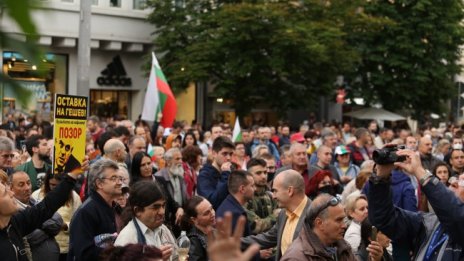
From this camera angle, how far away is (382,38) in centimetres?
3841

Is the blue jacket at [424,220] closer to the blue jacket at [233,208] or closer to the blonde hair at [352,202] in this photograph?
the blonde hair at [352,202]

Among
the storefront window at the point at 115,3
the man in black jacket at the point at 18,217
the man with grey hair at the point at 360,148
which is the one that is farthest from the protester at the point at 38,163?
the storefront window at the point at 115,3

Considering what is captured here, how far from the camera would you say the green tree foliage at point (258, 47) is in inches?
1209

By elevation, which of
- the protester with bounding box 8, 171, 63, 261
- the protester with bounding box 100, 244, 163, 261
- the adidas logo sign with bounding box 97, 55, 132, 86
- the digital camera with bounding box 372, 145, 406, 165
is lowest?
the protester with bounding box 8, 171, 63, 261

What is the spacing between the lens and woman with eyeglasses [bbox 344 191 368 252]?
7.35 m

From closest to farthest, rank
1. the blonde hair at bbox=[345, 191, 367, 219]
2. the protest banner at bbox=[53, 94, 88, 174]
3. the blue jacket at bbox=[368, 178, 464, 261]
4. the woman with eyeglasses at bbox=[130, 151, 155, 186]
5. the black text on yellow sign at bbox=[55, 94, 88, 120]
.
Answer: the blue jacket at bbox=[368, 178, 464, 261], the protest banner at bbox=[53, 94, 88, 174], the blonde hair at bbox=[345, 191, 367, 219], the black text on yellow sign at bbox=[55, 94, 88, 120], the woman with eyeglasses at bbox=[130, 151, 155, 186]

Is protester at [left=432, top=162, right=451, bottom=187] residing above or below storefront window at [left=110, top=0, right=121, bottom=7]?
below

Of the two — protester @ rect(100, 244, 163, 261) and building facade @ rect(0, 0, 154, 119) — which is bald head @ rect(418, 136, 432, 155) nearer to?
protester @ rect(100, 244, 163, 261)

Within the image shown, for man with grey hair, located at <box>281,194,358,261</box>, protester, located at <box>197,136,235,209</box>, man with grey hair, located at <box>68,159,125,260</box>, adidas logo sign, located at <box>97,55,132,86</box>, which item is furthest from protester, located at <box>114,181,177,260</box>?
adidas logo sign, located at <box>97,55,132,86</box>

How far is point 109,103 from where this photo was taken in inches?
1352

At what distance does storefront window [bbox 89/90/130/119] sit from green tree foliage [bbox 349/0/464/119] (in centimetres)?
1052

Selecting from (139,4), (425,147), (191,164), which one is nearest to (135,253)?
(191,164)

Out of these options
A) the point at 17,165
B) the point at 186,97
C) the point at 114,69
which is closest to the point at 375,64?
the point at 186,97

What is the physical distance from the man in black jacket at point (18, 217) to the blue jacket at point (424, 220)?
2.19 m
